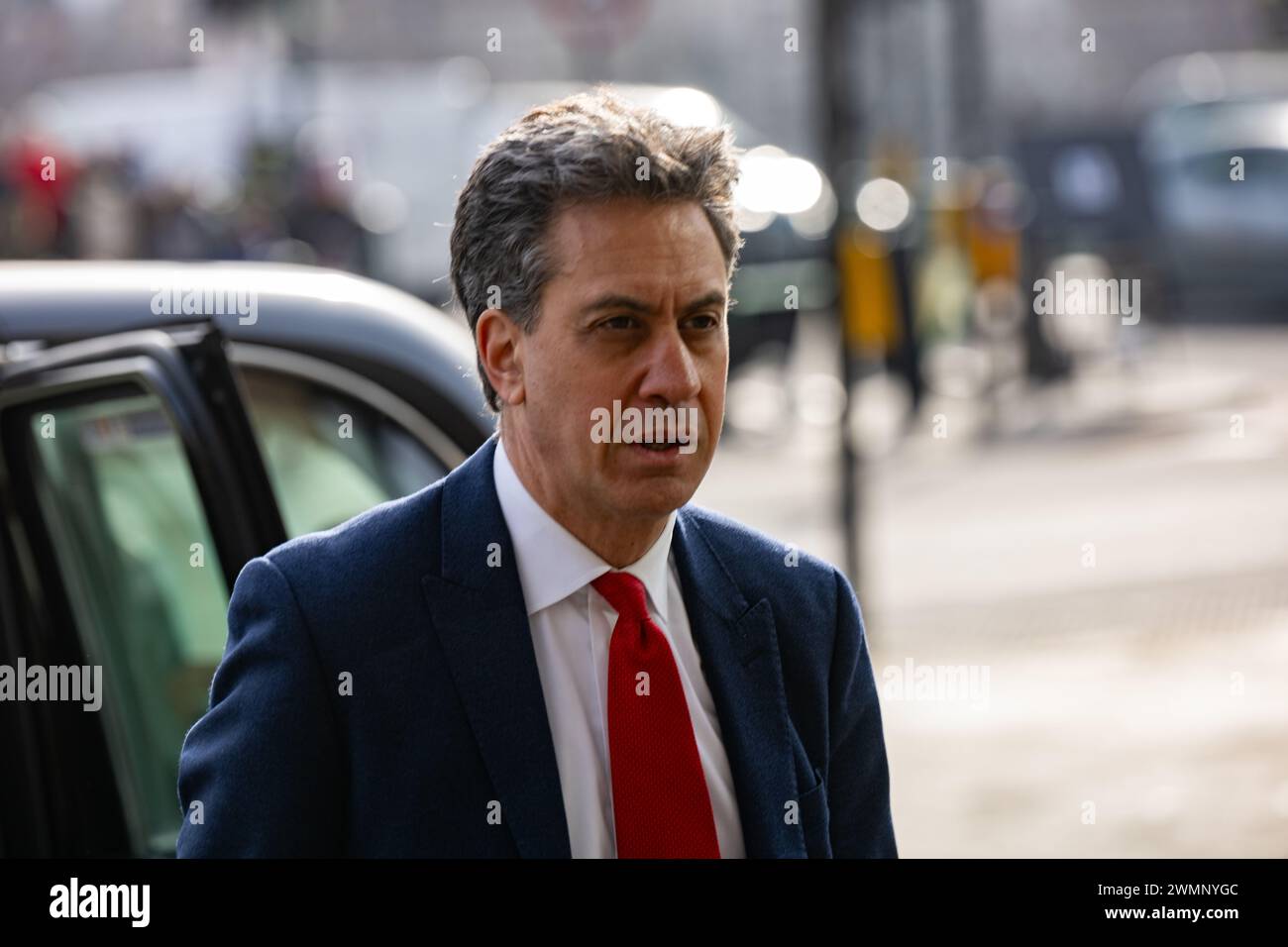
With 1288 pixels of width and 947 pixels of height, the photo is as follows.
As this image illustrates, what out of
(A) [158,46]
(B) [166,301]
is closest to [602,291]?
(B) [166,301]

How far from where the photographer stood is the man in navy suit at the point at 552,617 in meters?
2.03

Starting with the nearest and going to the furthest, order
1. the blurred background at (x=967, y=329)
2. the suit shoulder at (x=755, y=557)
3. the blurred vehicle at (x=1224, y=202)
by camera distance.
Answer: the suit shoulder at (x=755, y=557) < the blurred background at (x=967, y=329) < the blurred vehicle at (x=1224, y=202)

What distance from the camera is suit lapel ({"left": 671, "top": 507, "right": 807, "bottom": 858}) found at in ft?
6.91

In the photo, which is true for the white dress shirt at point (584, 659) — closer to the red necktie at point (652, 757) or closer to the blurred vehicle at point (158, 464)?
the red necktie at point (652, 757)

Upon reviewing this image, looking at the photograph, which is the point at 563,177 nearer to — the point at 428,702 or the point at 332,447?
the point at 428,702

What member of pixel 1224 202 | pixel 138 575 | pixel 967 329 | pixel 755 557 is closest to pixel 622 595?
pixel 755 557

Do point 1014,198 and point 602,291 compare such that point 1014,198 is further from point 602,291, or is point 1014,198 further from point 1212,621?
point 602,291

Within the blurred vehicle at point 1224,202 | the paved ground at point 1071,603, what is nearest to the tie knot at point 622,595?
the paved ground at point 1071,603

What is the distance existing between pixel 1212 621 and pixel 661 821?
6.07 metres

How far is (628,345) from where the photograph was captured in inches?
81.1

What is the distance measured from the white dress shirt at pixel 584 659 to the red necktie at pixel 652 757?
0.05ft

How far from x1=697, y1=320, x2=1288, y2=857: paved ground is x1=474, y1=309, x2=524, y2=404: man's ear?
3.61 meters

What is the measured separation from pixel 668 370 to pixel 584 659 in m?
0.32

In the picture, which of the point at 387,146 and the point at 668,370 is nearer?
the point at 668,370
